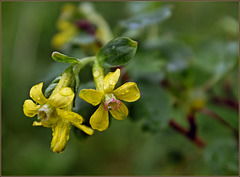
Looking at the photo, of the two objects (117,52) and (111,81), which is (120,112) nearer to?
(111,81)

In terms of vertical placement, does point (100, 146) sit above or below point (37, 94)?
below

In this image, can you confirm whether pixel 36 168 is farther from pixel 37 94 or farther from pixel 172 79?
pixel 37 94

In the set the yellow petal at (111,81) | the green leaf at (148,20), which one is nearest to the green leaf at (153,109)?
the green leaf at (148,20)

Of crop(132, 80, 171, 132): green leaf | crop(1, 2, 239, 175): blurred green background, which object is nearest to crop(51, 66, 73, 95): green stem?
crop(132, 80, 171, 132): green leaf

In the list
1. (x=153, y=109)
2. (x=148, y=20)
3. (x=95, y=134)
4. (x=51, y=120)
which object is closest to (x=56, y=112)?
(x=51, y=120)

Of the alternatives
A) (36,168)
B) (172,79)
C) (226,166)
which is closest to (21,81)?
(36,168)

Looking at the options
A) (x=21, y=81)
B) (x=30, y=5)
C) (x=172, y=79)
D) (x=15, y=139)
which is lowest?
(x=15, y=139)

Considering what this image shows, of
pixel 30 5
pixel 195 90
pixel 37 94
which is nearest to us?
pixel 37 94

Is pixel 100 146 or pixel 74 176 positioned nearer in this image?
pixel 74 176
